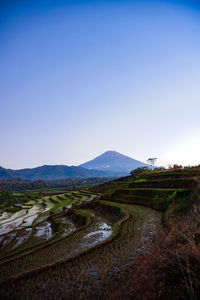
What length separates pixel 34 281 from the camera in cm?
786

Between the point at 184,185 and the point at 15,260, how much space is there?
22561mm

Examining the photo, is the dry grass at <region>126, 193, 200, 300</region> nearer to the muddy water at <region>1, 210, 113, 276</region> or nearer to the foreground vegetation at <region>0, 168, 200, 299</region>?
the foreground vegetation at <region>0, 168, 200, 299</region>

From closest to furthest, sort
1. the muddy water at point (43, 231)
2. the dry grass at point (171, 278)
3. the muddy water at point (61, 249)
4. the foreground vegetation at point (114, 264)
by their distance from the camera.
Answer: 1. the dry grass at point (171, 278)
2. the foreground vegetation at point (114, 264)
3. the muddy water at point (61, 249)
4. the muddy water at point (43, 231)

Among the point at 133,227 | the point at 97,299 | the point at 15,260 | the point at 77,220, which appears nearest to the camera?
the point at 97,299

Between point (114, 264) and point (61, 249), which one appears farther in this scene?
point (61, 249)

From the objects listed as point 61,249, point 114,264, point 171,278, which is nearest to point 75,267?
point 114,264

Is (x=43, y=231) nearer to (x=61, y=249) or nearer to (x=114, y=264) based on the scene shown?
(x=61, y=249)

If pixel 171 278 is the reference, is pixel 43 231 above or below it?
below

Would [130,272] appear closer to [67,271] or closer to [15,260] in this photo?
[67,271]

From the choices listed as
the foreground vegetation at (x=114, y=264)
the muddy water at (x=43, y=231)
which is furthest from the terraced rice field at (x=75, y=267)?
the muddy water at (x=43, y=231)

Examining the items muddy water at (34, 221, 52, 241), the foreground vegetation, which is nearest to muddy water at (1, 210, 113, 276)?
the foreground vegetation

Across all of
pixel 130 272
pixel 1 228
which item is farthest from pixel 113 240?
pixel 1 228

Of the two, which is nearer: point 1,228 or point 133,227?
point 133,227

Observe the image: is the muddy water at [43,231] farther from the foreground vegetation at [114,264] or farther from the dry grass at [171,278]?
the dry grass at [171,278]
